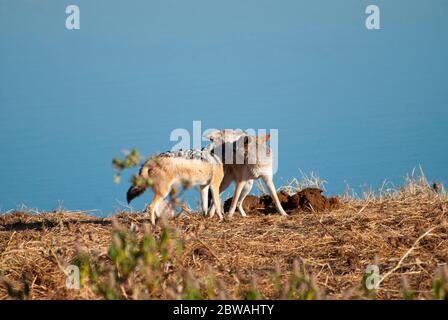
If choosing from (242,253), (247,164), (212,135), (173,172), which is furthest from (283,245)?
(212,135)

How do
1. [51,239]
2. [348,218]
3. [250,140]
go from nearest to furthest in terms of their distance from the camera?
[51,239] → [348,218] → [250,140]

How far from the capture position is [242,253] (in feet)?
29.5

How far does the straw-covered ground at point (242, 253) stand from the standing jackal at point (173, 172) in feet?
1.29

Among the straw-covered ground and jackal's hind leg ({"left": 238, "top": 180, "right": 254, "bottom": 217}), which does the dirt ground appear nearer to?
the straw-covered ground

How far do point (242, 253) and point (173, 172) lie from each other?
2144 millimetres

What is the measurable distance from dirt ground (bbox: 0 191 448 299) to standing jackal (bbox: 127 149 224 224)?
1.24ft

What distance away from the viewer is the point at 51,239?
9.64 meters

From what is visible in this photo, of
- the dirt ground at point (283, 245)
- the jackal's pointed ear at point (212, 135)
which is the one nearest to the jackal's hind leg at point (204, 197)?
the dirt ground at point (283, 245)

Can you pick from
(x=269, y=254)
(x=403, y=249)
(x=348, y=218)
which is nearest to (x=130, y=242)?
(x=269, y=254)

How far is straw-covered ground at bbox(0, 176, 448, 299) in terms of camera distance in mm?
6461

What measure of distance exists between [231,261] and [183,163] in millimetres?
A: 2495

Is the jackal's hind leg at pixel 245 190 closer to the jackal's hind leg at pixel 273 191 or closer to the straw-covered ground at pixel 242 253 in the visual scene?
the jackal's hind leg at pixel 273 191
